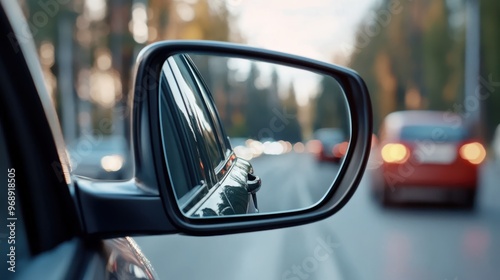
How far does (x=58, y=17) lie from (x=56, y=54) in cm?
329

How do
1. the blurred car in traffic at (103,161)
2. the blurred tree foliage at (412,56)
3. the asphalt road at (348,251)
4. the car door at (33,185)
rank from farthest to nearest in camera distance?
the blurred tree foliage at (412,56)
the blurred car in traffic at (103,161)
the asphalt road at (348,251)
the car door at (33,185)

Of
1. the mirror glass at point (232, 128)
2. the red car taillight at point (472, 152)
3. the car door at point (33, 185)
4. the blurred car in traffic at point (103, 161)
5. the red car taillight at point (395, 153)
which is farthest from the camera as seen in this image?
the blurred car in traffic at point (103, 161)

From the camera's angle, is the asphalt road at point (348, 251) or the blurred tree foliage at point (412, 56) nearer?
the asphalt road at point (348, 251)

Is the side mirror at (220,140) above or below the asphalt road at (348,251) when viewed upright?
above

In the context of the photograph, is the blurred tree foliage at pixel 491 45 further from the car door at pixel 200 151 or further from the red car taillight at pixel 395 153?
the car door at pixel 200 151

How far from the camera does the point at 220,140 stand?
2.26 metres

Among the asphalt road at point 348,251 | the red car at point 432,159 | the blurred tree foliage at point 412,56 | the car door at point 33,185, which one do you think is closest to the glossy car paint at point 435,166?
the red car at point 432,159

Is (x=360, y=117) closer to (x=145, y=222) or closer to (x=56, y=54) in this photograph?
(x=145, y=222)

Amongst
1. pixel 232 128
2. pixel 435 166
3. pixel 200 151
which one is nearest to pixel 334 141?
pixel 232 128

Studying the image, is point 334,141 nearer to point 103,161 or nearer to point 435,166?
point 435,166

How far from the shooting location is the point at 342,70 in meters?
2.05

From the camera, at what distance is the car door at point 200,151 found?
1.87 metres

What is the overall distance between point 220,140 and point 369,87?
34304mm

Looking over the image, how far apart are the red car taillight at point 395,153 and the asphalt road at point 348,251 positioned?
65.5 inches
